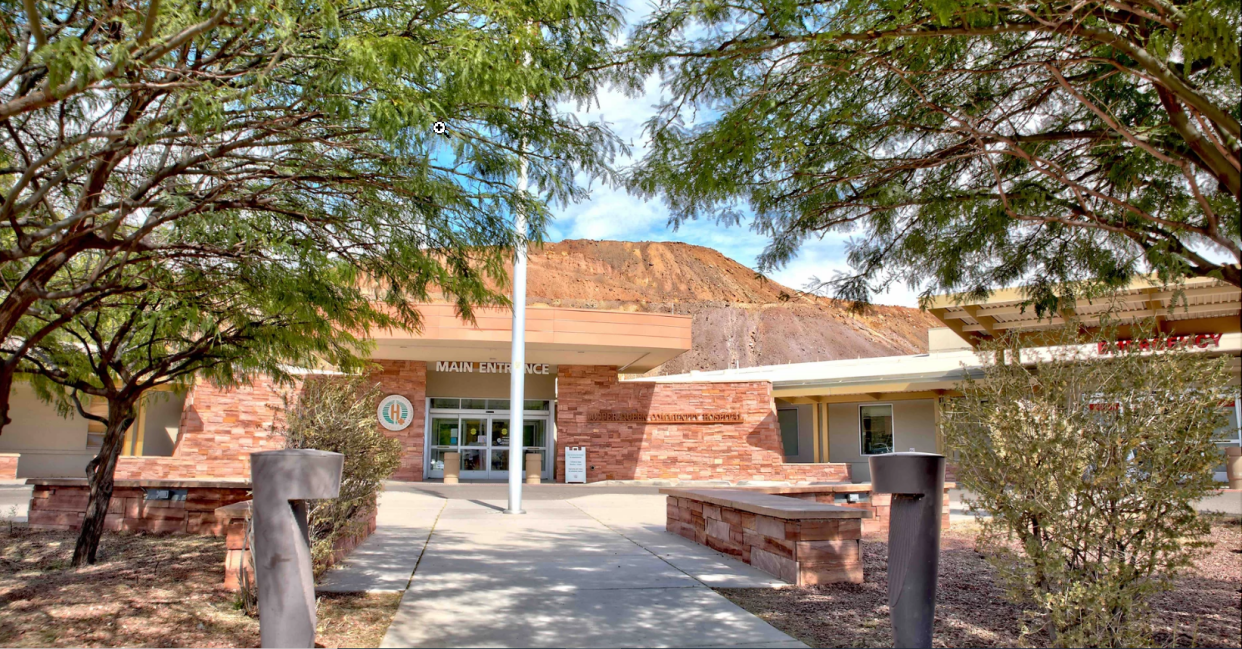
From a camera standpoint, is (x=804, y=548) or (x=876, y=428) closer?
(x=804, y=548)

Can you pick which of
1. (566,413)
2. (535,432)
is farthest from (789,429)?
(535,432)

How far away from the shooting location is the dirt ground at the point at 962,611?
16.3 feet

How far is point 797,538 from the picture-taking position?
262 inches

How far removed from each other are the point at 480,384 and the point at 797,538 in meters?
19.7

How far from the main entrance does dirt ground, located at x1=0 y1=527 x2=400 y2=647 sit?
16.6 m

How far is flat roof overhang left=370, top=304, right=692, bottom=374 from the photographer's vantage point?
20.5 meters

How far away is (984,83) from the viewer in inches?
255

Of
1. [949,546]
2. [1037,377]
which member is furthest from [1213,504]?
[1037,377]

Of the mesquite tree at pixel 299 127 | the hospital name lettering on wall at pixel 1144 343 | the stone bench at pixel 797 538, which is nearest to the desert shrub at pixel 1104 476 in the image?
the hospital name lettering on wall at pixel 1144 343

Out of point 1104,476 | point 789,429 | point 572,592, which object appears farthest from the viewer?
point 789,429

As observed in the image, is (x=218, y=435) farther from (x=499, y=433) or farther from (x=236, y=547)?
(x=236, y=547)

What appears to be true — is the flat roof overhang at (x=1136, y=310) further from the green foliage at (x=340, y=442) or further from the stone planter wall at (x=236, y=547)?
the stone planter wall at (x=236, y=547)

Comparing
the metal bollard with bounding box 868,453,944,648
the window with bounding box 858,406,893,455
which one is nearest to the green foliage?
the metal bollard with bounding box 868,453,944,648

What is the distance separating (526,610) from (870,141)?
179 inches
